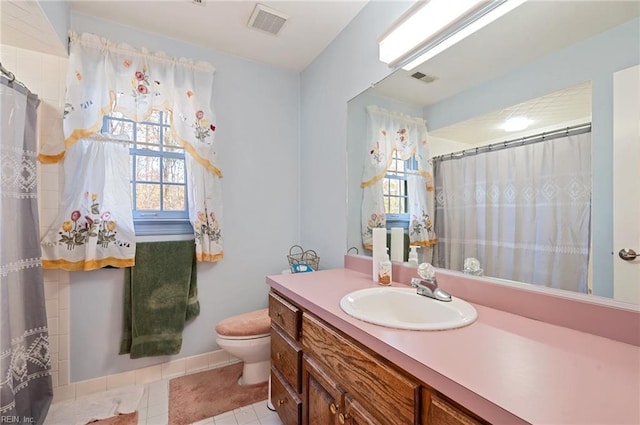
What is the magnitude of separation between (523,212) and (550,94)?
386 mm

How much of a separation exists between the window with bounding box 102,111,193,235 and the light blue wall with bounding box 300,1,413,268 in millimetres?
956

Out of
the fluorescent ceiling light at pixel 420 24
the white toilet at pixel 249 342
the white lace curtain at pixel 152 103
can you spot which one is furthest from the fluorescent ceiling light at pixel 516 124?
the white lace curtain at pixel 152 103

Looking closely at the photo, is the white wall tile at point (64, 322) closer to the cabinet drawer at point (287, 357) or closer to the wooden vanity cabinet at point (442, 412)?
the cabinet drawer at point (287, 357)

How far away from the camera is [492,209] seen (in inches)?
41.8

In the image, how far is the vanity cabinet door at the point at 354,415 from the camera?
790 mm

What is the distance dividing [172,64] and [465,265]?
2.23m

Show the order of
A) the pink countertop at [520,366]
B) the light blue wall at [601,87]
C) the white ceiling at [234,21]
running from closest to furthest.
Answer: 1. the pink countertop at [520,366]
2. the light blue wall at [601,87]
3. the white ceiling at [234,21]

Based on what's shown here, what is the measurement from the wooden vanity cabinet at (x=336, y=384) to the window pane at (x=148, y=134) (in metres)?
1.43

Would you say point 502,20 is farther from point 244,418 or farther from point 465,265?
point 244,418

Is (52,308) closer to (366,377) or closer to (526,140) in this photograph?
(366,377)

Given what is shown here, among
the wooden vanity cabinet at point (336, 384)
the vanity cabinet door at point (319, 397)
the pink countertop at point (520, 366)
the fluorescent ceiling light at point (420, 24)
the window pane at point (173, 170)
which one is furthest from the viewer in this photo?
the window pane at point (173, 170)

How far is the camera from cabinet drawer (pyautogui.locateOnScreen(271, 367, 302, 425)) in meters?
1.20

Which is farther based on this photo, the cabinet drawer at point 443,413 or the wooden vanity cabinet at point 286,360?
the wooden vanity cabinet at point 286,360

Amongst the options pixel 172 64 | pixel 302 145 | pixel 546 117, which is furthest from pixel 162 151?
pixel 546 117
